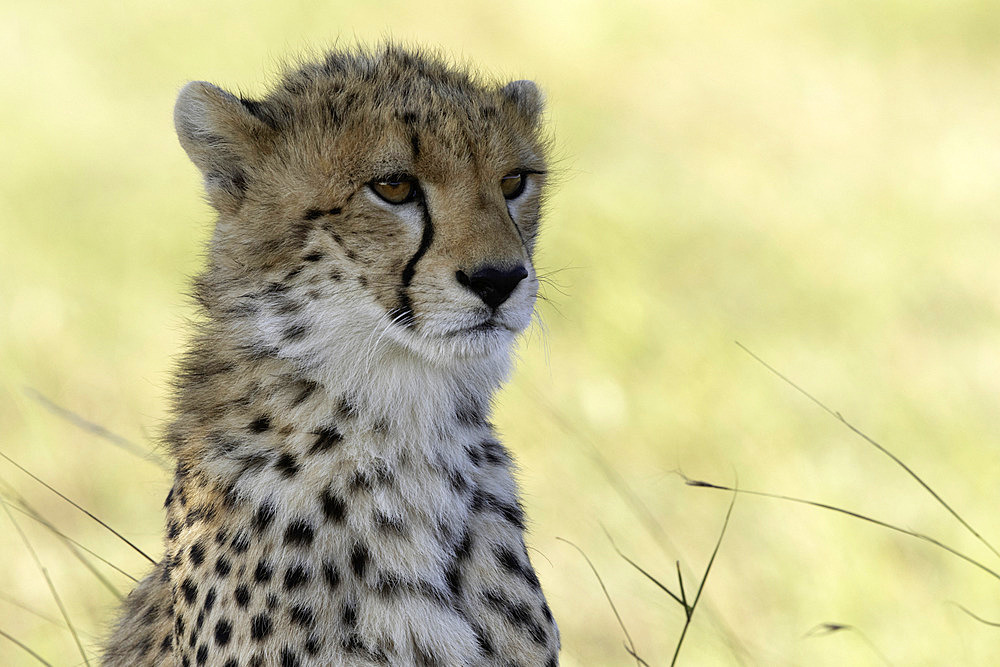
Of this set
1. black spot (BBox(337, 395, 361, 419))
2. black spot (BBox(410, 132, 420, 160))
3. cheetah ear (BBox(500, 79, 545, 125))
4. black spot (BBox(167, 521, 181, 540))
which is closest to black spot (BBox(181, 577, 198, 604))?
black spot (BBox(167, 521, 181, 540))

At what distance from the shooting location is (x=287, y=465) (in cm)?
199

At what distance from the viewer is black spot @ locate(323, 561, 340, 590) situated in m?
1.91

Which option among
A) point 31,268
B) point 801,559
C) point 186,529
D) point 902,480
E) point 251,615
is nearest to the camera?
point 251,615

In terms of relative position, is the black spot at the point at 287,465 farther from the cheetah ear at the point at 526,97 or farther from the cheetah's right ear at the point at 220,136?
the cheetah ear at the point at 526,97

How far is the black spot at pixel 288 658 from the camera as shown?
73.0 inches

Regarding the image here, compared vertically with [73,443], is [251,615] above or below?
above

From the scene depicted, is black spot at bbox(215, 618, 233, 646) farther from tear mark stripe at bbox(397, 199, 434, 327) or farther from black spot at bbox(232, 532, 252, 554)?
tear mark stripe at bbox(397, 199, 434, 327)

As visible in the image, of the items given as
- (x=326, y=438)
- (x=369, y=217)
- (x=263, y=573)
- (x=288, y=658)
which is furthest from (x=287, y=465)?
(x=369, y=217)

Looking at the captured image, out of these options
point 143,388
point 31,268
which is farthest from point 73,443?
point 31,268

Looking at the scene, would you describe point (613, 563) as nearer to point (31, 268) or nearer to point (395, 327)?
point (395, 327)

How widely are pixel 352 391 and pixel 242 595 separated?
1.13ft

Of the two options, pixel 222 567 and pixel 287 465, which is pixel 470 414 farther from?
pixel 222 567

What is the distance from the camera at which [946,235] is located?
6434 mm

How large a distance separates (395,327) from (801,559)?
2841 mm
